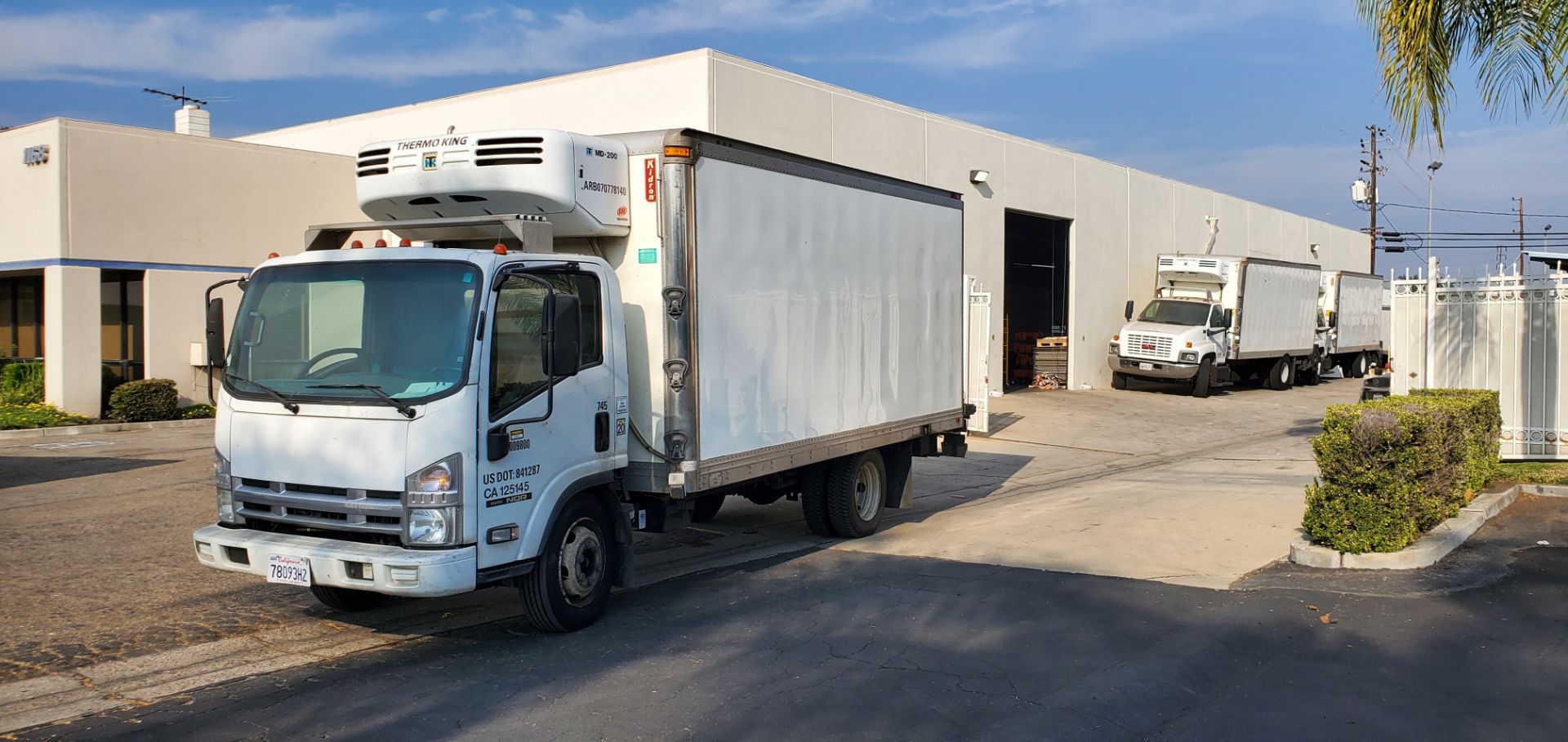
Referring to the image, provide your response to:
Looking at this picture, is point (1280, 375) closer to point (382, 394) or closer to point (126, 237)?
point (126, 237)

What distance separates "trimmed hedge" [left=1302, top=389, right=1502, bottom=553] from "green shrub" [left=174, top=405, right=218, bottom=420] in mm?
18368

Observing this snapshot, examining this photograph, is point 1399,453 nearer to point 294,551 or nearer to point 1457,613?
point 1457,613

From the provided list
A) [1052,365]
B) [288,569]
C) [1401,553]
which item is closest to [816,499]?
[1401,553]

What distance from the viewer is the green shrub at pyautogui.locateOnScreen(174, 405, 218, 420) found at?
816 inches

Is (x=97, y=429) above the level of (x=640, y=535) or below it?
above

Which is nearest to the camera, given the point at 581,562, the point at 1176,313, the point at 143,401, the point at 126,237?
the point at 581,562

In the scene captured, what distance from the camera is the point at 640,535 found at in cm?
1098

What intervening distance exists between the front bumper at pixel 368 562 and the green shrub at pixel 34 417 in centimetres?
1479

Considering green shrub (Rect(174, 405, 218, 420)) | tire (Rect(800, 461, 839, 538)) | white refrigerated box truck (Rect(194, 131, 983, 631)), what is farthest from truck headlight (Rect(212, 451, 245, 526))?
green shrub (Rect(174, 405, 218, 420))

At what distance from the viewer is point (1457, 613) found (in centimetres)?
741

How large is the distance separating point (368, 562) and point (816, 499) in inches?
193

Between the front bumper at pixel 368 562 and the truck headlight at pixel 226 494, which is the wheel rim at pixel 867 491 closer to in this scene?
the front bumper at pixel 368 562

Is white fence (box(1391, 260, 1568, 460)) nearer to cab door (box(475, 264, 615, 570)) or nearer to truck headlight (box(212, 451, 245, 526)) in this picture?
cab door (box(475, 264, 615, 570))

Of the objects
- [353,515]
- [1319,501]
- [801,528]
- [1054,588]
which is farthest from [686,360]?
[1319,501]
